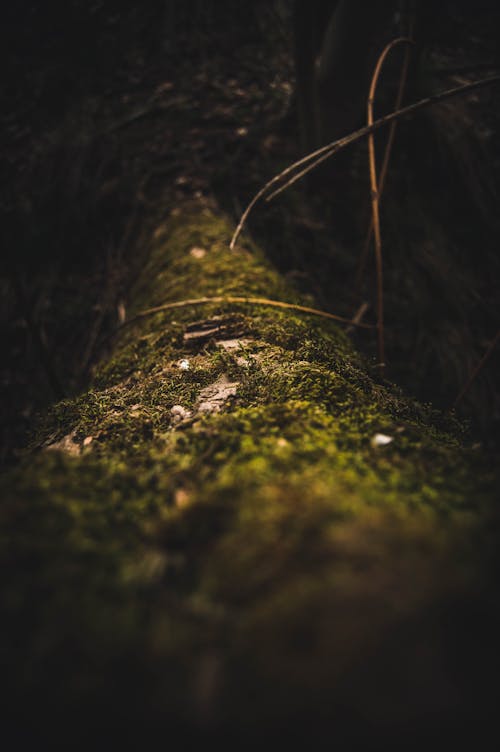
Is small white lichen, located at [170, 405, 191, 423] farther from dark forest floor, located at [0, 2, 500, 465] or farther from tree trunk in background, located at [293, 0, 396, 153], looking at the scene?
tree trunk in background, located at [293, 0, 396, 153]

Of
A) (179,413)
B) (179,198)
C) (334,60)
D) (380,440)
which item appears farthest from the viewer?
(179,198)

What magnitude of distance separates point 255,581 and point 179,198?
2900mm

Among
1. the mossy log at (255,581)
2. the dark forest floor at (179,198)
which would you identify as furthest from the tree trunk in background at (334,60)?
the mossy log at (255,581)

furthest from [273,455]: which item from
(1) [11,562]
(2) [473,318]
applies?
(2) [473,318]

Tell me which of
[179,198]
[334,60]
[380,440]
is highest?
[334,60]

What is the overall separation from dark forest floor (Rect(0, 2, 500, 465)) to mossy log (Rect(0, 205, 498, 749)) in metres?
1.45

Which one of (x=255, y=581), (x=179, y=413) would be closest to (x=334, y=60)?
(x=179, y=413)

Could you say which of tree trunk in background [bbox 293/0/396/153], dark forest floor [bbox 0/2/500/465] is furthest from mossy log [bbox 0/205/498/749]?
tree trunk in background [bbox 293/0/396/153]

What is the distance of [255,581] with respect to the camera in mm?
441

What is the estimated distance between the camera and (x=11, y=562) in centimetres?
45

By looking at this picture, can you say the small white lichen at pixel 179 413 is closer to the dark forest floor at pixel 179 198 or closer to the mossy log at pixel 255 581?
the mossy log at pixel 255 581

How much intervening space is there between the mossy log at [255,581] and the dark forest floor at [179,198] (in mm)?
1446

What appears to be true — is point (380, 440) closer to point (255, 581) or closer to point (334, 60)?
point (255, 581)

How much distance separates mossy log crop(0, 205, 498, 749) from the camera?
0.34 meters
